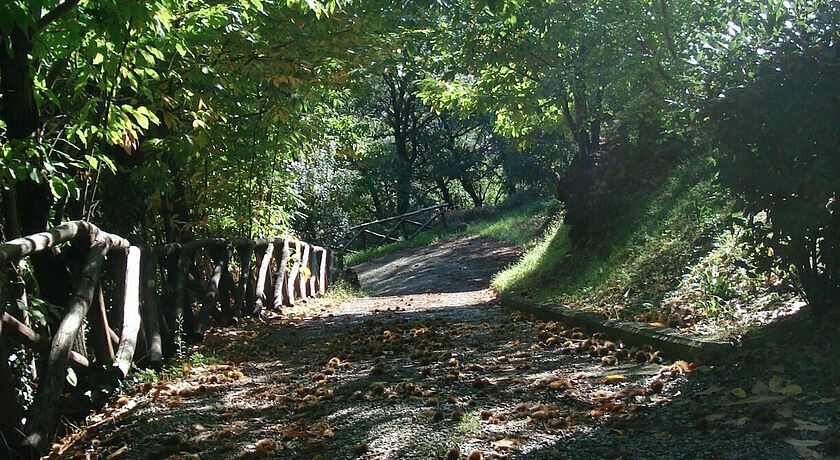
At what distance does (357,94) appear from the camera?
11133mm

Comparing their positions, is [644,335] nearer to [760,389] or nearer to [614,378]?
[614,378]

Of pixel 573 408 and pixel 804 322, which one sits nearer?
pixel 573 408

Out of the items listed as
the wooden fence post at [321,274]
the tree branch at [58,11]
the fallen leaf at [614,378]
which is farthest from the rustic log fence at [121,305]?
the wooden fence post at [321,274]

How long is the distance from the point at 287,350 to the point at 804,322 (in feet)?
14.6

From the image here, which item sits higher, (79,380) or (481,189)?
(481,189)

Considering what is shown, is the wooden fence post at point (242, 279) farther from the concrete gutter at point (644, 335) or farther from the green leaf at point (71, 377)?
the green leaf at point (71, 377)

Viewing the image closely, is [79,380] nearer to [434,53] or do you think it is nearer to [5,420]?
[5,420]

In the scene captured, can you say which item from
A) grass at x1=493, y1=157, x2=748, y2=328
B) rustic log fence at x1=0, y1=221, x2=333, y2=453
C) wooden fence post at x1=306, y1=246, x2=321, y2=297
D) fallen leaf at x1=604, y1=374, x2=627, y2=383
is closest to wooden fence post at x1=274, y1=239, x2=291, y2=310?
rustic log fence at x1=0, y1=221, x2=333, y2=453

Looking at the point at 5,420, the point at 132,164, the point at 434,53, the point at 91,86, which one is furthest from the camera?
the point at 434,53

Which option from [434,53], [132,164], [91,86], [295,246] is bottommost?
[295,246]

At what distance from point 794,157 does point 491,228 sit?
81.8 ft

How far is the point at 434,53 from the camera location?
45.8 feet

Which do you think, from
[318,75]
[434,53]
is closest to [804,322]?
[318,75]

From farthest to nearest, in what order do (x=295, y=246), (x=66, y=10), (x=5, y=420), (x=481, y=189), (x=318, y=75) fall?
(x=481, y=189), (x=295, y=246), (x=318, y=75), (x=66, y=10), (x=5, y=420)
